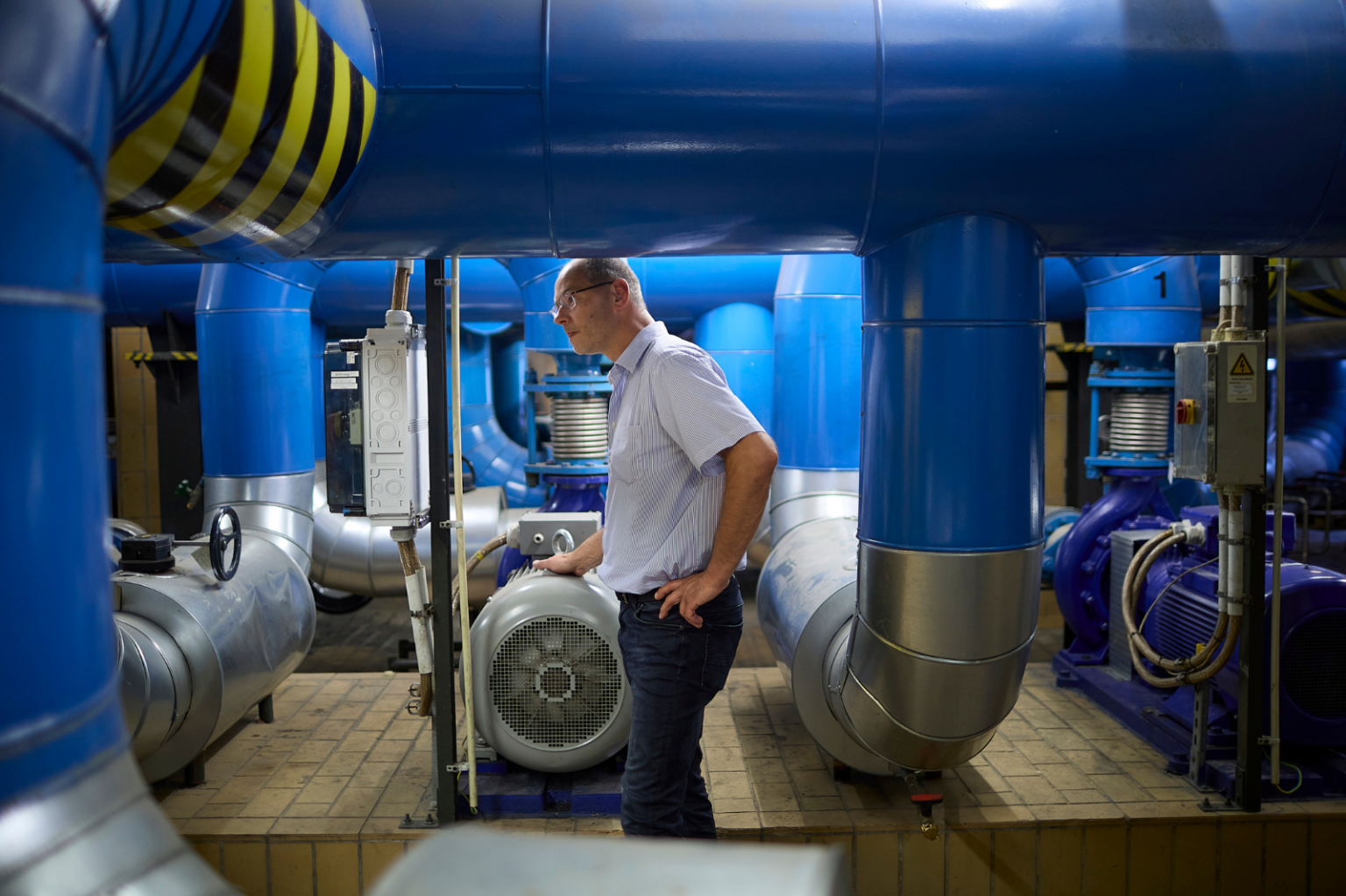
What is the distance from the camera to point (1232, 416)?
10.0 ft

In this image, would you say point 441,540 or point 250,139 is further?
point 441,540

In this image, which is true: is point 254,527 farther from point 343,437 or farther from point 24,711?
point 24,711

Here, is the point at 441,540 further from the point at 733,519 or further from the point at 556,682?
the point at 733,519

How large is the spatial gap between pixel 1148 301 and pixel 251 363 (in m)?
3.94

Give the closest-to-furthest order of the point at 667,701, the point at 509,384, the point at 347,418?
the point at 667,701
the point at 347,418
the point at 509,384

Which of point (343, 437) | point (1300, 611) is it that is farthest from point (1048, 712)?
point (343, 437)

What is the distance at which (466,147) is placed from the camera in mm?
Answer: 2074

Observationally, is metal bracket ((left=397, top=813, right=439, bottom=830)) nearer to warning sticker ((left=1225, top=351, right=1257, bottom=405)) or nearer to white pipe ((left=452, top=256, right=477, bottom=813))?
white pipe ((left=452, top=256, right=477, bottom=813))

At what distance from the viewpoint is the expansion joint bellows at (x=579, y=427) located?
186 inches

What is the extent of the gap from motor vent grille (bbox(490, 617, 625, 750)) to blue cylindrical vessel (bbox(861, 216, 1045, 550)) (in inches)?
46.2

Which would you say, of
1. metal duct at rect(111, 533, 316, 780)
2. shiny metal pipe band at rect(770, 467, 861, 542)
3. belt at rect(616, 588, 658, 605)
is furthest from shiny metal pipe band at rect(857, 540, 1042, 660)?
metal duct at rect(111, 533, 316, 780)

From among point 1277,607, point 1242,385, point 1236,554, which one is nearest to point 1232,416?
point 1242,385

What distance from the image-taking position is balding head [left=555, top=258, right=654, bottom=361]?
2332 millimetres

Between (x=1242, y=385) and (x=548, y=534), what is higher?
(x=1242, y=385)
